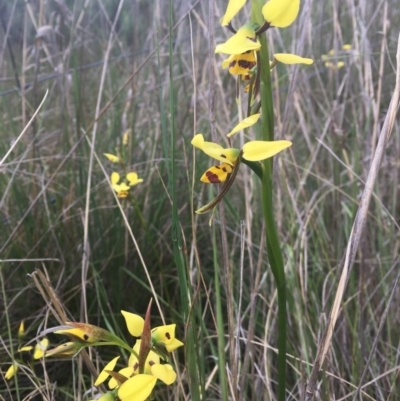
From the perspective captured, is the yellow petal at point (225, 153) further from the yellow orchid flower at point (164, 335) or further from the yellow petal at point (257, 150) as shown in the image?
the yellow orchid flower at point (164, 335)

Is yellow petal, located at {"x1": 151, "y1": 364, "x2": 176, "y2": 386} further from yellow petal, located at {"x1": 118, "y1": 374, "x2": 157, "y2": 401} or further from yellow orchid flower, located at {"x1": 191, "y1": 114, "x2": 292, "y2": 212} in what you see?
yellow orchid flower, located at {"x1": 191, "y1": 114, "x2": 292, "y2": 212}

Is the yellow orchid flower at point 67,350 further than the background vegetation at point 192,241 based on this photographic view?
No

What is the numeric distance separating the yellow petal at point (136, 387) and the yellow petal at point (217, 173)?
188 millimetres

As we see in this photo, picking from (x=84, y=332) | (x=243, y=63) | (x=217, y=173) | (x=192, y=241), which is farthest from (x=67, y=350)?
(x=192, y=241)

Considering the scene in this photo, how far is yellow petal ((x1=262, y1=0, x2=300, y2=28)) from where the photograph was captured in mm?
464

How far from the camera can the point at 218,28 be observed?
2096 millimetres

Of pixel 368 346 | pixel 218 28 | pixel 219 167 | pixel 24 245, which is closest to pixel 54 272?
pixel 24 245

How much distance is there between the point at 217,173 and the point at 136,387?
0.21 metres

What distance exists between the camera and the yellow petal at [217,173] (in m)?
0.50

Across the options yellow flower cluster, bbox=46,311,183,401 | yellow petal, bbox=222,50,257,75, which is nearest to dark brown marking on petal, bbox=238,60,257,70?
yellow petal, bbox=222,50,257,75

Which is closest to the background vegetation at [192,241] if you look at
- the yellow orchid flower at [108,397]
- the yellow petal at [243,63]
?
the yellow petal at [243,63]

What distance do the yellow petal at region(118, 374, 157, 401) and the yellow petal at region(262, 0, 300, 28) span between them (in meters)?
0.34

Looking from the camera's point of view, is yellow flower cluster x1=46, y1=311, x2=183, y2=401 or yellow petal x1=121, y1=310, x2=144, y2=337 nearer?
yellow flower cluster x1=46, y1=311, x2=183, y2=401

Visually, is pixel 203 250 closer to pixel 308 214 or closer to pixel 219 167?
pixel 308 214
